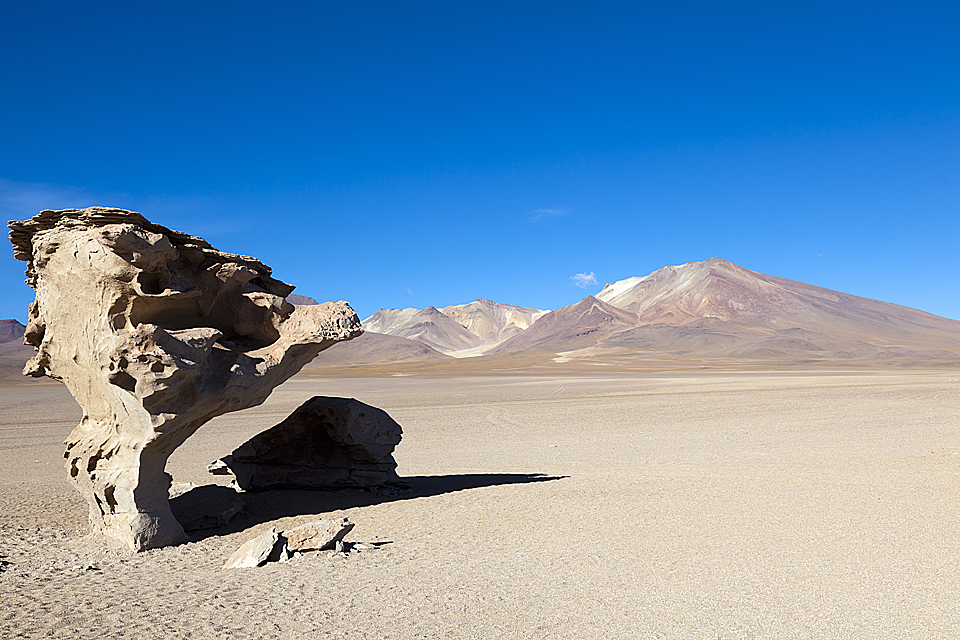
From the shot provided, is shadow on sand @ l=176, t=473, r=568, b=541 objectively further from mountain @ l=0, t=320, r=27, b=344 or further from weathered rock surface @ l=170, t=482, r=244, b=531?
mountain @ l=0, t=320, r=27, b=344

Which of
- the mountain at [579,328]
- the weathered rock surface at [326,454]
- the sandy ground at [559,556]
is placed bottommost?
the sandy ground at [559,556]

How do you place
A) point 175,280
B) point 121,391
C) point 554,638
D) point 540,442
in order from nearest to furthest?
point 554,638 < point 121,391 < point 175,280 < point 540,442

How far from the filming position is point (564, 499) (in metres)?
11.5

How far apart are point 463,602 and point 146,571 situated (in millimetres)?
4035

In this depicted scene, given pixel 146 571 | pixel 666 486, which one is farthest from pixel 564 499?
pixel 146 571

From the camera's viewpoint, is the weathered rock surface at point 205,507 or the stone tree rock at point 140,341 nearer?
the stone tree rock at point 140,341

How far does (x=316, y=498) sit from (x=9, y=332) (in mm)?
225590

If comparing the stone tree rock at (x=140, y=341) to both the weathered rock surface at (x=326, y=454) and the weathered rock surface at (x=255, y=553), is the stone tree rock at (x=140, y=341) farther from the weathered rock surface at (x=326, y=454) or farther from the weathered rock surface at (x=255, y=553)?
the weathered rock surface at (x=326, y=454)

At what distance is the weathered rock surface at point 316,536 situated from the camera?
817cm

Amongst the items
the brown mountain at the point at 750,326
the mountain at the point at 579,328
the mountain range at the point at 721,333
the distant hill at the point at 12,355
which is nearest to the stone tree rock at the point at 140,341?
the distant hill at the point at 12,355

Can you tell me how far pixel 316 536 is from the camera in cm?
829

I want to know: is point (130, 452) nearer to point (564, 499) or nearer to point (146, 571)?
point (146, 571)

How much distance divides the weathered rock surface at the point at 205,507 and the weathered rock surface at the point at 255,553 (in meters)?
2.16

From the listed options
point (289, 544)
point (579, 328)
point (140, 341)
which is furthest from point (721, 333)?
point (140, 341)
